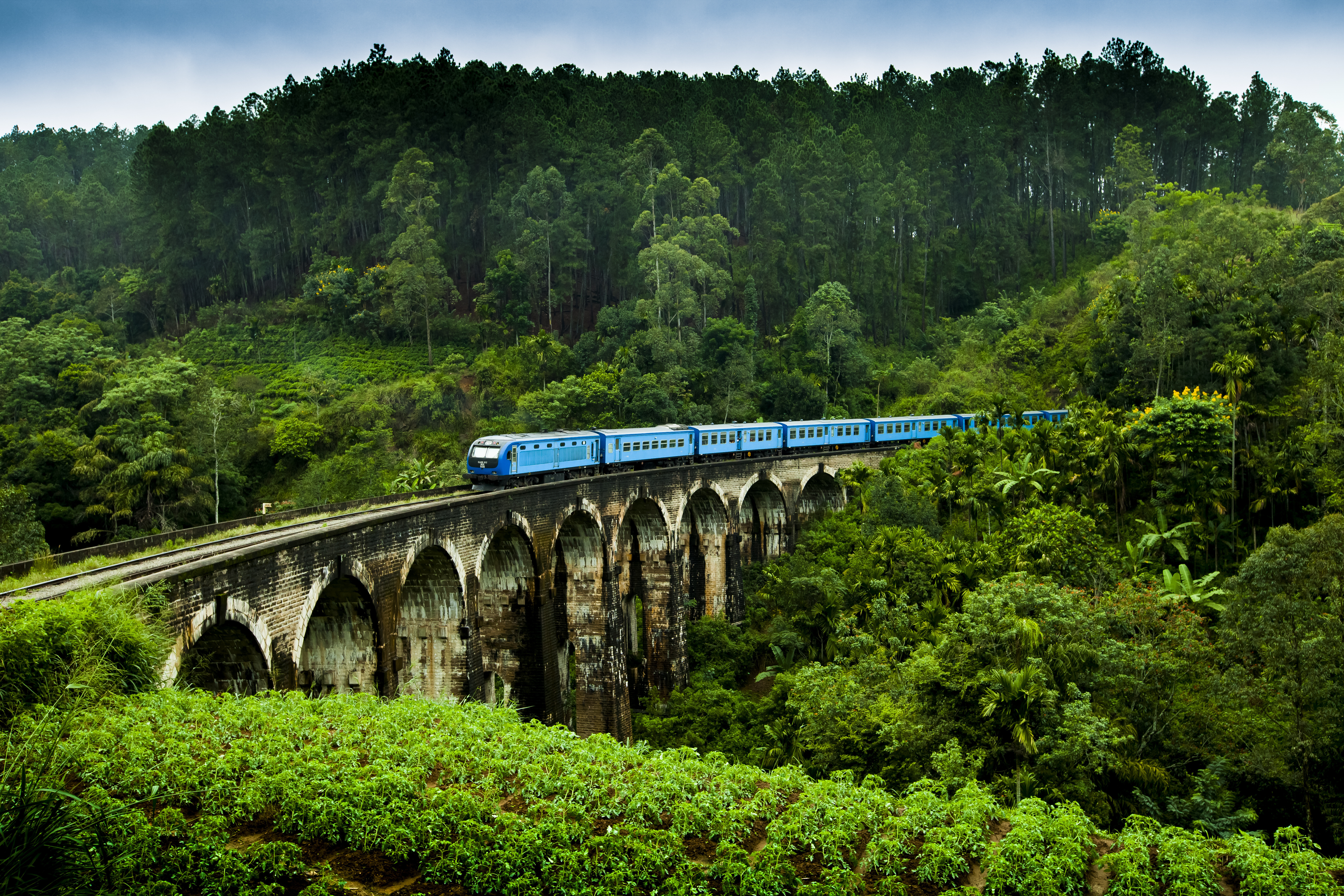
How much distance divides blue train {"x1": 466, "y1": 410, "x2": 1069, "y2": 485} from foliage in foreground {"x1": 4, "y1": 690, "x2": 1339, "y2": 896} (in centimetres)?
1338

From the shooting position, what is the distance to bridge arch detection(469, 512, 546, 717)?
21016 millimetres

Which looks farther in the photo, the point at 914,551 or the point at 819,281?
the point at 819,281

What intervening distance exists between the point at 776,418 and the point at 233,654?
126 ft

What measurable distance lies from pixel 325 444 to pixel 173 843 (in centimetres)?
4156

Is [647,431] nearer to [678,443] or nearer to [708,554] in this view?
[678,443]

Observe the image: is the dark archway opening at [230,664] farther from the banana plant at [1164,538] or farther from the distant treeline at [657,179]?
the distant treeline at [657,179]

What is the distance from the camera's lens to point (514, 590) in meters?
21.2

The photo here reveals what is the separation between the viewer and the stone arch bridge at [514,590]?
12156 mm

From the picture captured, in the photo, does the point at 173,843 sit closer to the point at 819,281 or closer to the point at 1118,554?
the point at 1118,554

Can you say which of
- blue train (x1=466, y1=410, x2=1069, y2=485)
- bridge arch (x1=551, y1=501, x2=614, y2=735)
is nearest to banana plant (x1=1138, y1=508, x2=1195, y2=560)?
blue train (x1=466, y1=410, x2=1069, y2=485)

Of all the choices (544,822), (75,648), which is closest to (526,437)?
(75,648)

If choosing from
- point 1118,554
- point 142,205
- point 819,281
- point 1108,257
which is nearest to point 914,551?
point 1118,554

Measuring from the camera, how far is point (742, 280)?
5578cm

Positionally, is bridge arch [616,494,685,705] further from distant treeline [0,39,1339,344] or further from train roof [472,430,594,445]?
distant treeline [0,39,1339,344]
